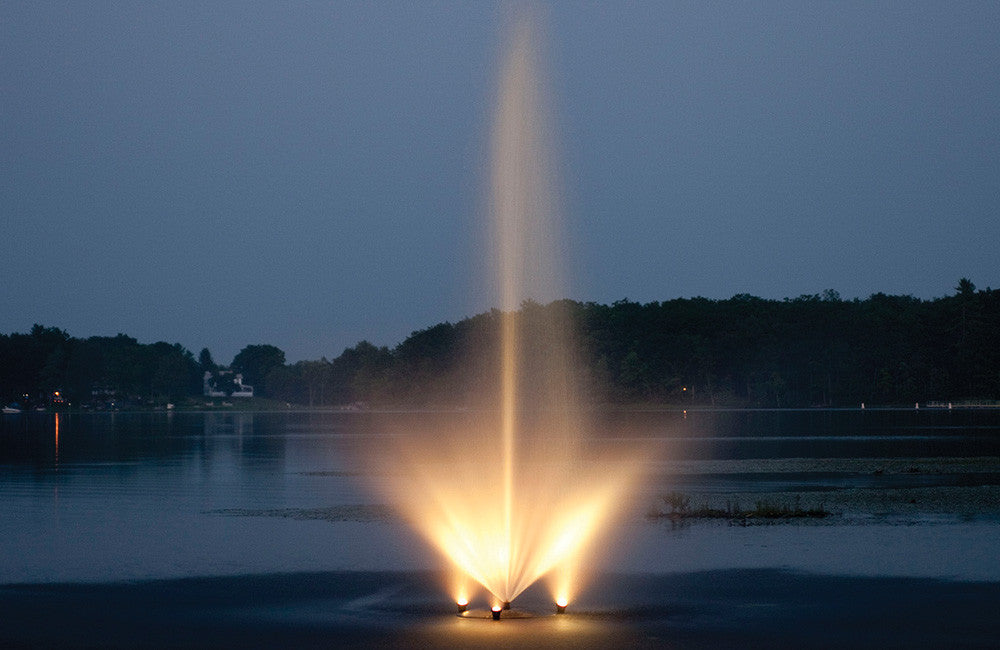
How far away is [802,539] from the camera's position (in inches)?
1271

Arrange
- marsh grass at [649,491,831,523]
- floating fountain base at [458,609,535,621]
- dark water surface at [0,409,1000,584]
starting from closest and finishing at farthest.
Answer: floating fountain base at [458,609,535,621]
dark water surface at [0,409,1000,584]
marsh grass at [649,491,831,523]

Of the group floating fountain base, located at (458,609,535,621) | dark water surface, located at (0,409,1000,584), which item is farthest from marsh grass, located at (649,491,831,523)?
floating fountain base, located at (458,609,535,621)

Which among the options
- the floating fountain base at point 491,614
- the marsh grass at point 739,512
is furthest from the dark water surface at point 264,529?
the floating fountain base at point 491,614

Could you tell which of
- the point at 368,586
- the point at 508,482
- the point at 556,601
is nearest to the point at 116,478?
the point at 508,482

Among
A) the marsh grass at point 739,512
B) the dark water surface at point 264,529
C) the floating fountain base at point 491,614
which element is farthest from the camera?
the marsh grass at point 739,512

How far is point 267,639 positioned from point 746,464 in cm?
4309

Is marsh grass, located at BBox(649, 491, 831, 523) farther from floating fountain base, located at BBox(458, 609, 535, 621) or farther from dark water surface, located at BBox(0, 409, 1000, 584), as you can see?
floating fountain base, located at BBox(458, 609, 535, 621)

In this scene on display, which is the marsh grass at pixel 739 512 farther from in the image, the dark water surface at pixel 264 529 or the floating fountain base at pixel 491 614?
the floating fountain base at pixel 491 614

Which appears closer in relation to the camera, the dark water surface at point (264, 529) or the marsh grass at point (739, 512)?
the dark water surface at point (264, 529)

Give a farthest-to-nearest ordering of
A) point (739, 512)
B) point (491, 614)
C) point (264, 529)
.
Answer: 1. point (739, 512)
2. point (264, 529)
3. point (491, 614)

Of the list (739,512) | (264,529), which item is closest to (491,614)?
(264,529)

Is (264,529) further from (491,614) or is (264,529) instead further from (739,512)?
(491,614)

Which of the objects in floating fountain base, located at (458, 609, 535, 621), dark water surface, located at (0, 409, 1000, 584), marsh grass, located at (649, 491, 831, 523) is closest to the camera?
floating fountain base, located at (458, 609, 535, 621)

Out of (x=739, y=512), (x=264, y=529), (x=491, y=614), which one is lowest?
(x=491, y=614)
